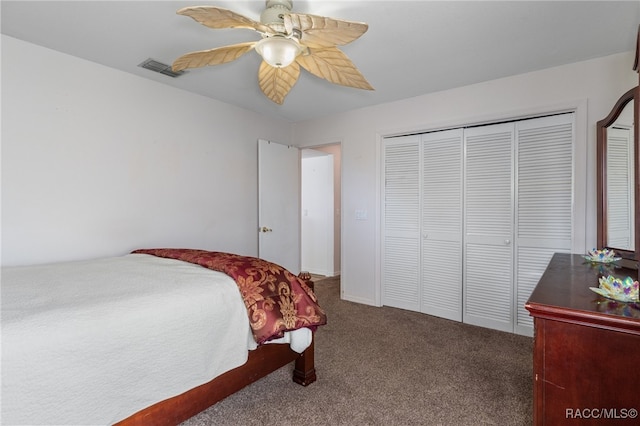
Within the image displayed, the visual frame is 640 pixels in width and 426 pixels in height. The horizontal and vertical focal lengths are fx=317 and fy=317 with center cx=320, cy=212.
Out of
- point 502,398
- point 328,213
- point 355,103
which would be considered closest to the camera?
point 502,398

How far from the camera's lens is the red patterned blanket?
5.26 ft

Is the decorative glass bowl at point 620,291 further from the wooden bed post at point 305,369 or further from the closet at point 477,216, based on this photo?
the closet at point 477,216

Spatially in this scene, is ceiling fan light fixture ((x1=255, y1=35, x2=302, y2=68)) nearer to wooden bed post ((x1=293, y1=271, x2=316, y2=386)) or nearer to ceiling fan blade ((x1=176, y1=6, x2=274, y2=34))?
ceiling fan blade ((x1=176, y1=6, x2=274, y2=34))

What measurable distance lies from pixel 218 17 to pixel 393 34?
4.05ft

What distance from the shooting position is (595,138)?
251 cm

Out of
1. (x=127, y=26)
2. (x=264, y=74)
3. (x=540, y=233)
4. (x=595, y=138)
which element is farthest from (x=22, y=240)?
(x=595, y=138)

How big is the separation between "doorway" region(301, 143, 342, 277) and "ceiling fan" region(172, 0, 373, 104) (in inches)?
120

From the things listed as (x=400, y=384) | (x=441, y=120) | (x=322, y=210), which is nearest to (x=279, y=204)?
(x=322, y=210)

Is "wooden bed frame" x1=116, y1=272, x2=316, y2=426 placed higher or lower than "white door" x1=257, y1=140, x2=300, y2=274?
lower

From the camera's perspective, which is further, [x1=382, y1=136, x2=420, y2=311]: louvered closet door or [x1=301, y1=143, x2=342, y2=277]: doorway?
[x1=301, y1=143, x2=342, y2=277]: doorway

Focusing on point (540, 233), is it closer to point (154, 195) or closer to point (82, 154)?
point (154, 195)

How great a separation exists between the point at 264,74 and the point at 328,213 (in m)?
3.37

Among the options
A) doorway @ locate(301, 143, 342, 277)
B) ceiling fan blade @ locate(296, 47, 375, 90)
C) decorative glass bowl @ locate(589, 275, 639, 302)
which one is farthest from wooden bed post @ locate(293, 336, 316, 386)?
doorway @ locate(301, 143, 342, 277)

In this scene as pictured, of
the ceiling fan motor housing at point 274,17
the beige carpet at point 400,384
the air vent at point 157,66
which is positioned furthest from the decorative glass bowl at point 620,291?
the air vent at point 157,66
